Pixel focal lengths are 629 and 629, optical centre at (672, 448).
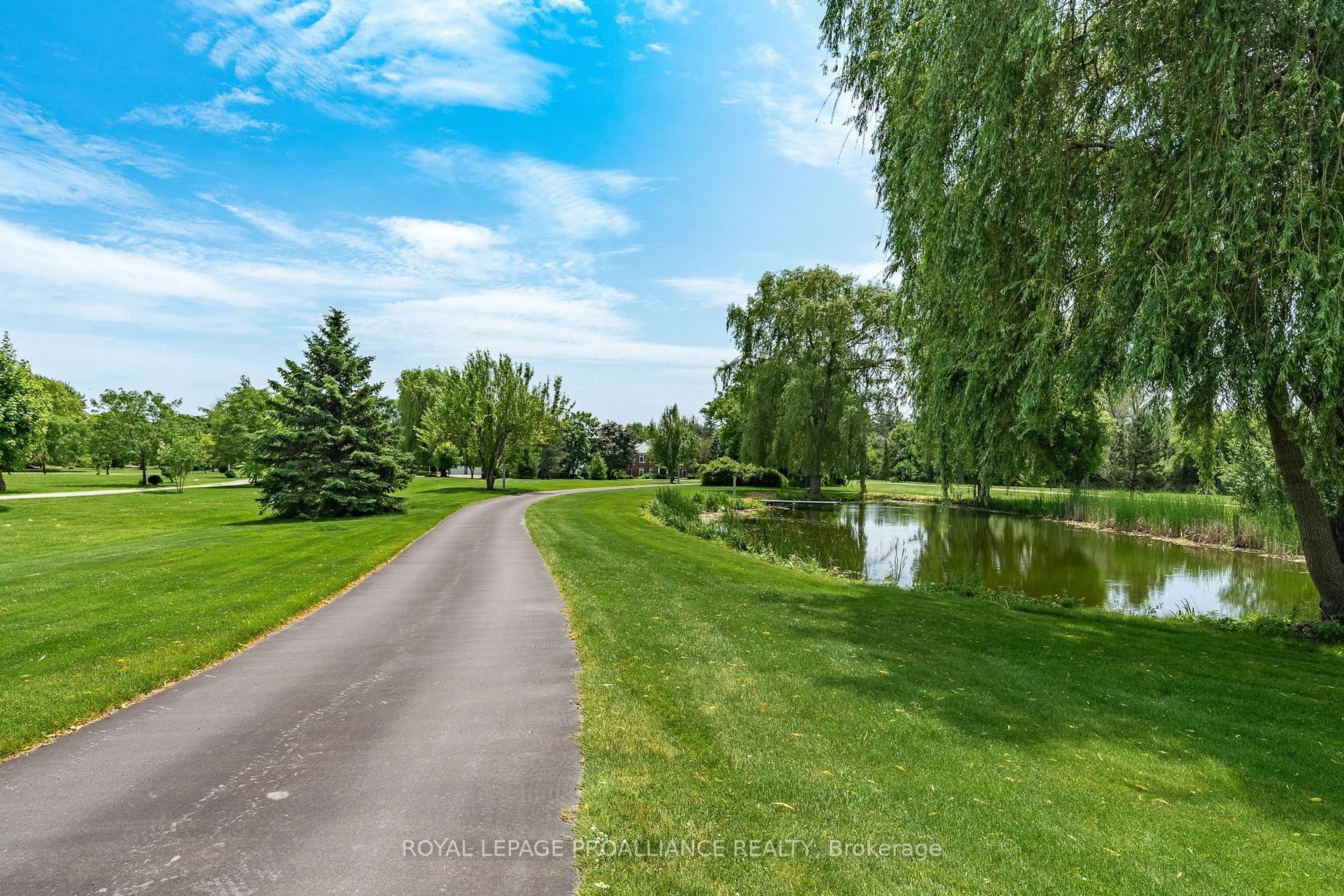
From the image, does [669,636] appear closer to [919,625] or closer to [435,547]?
[919,625]

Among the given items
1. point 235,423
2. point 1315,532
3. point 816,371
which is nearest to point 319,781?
point 1315,532

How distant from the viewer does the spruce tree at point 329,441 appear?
2458 centimetres

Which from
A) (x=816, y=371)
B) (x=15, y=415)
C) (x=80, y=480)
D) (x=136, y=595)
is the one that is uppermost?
(x=816, y=371)

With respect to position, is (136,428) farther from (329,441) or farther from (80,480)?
(329,441)

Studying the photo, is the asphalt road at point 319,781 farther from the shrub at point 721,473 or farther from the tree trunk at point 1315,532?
the shrub at point 721,473

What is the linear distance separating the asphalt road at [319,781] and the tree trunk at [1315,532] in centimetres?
1122

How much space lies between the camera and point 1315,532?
9961mm

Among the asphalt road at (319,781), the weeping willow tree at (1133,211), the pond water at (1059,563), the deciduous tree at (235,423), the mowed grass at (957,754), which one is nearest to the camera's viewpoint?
the asphalt road at (319,781)

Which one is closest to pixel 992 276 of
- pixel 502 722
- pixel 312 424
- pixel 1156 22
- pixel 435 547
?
pixel 1156 22

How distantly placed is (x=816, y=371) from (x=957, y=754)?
29940mm

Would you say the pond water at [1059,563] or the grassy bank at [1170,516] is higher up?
the grassy bank at [1170,516]

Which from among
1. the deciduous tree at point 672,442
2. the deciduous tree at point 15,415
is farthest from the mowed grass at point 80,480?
the deciduous tree at point 672,442

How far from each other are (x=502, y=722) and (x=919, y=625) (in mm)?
6759

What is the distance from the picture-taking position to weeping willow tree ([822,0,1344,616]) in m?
7.28
